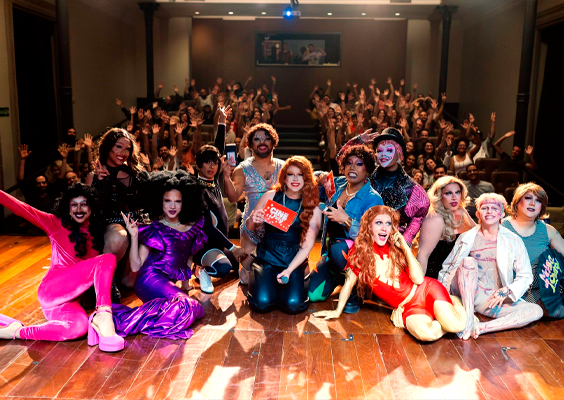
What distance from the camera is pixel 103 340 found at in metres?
3.34

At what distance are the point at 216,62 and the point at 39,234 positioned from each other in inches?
355

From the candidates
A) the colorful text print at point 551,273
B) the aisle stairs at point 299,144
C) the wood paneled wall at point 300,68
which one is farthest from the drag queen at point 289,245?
the wood paneled wall at point 300,68

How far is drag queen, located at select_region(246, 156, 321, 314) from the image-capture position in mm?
3973

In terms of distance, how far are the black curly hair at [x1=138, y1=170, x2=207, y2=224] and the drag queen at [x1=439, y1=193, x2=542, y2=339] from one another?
5.98ft

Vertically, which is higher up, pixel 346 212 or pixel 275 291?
pixel 346 212

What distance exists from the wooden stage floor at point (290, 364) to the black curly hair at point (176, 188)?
2.45 ft

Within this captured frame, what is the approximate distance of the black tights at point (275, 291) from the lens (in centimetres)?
397

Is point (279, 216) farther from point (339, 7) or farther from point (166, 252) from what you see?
point (339, 7)

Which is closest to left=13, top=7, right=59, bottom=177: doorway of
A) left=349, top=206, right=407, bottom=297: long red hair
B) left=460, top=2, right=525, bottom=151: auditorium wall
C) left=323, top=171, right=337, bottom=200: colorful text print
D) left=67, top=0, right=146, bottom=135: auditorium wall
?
left=67, top=0, right=146, bottom=135: auditorium wall

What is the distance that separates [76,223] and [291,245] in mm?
1508

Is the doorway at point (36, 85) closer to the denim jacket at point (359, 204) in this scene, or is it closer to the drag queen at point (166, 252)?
the drag queen at point (166, 252)

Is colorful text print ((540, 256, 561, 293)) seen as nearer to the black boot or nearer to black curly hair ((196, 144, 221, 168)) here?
black curly hair ((196, 144, 221, 168))

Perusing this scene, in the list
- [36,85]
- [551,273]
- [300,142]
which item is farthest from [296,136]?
[551,273]

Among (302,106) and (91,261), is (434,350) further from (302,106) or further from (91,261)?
(302,106)
